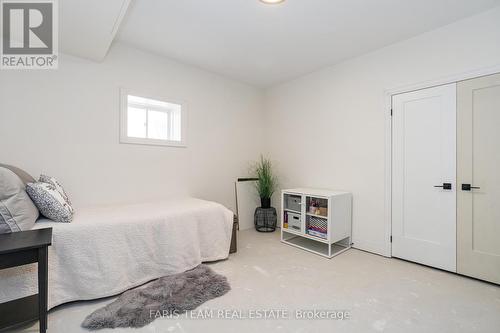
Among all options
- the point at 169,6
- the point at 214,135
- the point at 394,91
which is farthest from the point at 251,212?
the point at 169,6

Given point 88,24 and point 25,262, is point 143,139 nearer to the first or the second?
point 88,24

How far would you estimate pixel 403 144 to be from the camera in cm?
262

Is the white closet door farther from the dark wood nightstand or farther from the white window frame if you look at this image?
the dark wood nightstand

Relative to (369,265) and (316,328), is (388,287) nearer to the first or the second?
(369,265)

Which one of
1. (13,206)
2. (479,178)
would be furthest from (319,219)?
(13,206)

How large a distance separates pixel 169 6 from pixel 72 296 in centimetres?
252

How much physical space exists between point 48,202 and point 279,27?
2.58 metres

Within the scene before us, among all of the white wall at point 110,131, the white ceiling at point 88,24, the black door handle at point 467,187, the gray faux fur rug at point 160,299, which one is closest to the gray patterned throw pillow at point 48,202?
the white wall at point 110,131

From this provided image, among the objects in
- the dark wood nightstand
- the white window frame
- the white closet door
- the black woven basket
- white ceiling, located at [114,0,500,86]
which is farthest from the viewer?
the black woven basket

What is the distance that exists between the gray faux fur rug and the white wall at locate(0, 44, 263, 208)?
1.20m

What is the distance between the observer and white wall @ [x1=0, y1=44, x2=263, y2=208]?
7.27ft

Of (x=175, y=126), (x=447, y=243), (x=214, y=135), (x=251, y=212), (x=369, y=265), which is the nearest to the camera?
(x=447, y=243)

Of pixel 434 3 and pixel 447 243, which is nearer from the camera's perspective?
pixel 434 3

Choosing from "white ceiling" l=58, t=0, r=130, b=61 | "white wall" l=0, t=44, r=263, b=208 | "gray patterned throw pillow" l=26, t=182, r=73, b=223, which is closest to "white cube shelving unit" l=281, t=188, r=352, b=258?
"white wall" l=0, t=44, r=263, b=208
